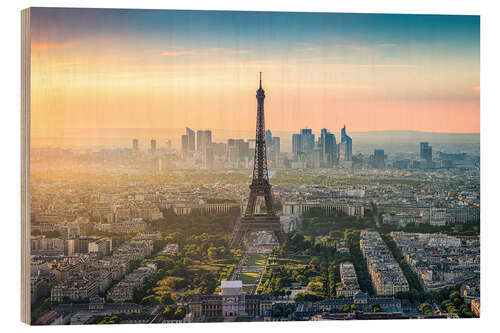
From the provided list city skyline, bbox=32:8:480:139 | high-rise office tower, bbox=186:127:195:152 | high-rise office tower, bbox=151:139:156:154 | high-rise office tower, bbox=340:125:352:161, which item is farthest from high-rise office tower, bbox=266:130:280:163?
high-rise office tower, bbox=151:139:156:154

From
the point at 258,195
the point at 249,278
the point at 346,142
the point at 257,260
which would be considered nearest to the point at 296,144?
the point at 346,142

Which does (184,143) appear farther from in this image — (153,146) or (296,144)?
(296,144)

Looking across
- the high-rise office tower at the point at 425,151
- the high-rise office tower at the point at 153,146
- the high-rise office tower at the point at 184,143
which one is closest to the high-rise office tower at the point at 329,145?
the high-rise office tower at the point at 425,151

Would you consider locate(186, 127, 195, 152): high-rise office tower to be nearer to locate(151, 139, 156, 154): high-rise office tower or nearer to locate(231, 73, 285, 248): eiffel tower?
locate(151, 139, 156, 154): high-rise office tower

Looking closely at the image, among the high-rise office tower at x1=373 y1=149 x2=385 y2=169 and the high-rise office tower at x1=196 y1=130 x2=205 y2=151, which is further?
the high-rise office tower at x1=373 y1=149 x2=385 y2=169

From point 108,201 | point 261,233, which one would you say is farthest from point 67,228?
point 261,233

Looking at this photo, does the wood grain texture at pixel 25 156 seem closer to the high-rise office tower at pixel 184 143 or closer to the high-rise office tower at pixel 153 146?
the high-rise office tower at pixel 153 146
